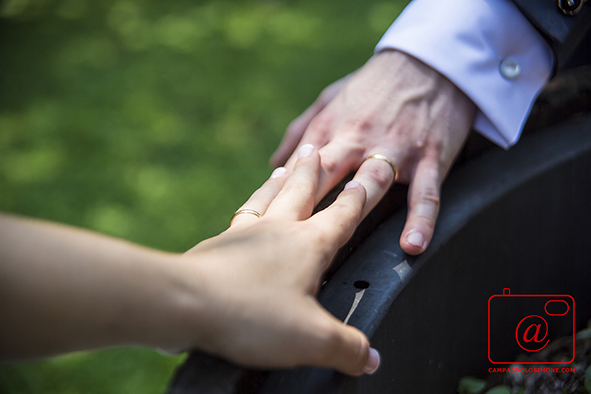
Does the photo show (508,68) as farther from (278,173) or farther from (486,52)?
(278,173)

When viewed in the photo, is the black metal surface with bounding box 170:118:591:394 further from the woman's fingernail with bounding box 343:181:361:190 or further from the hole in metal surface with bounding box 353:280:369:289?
the woman's fingernail with bounding box 343:181:361:190

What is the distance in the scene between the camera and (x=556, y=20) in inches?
38.4

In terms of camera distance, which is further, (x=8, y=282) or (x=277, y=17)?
(x=277, y=17)

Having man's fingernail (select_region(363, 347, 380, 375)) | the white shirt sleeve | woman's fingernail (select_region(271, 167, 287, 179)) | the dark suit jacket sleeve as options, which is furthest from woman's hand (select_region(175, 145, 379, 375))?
the dark suit jacket sleeve

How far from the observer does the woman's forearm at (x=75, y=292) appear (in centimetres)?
43

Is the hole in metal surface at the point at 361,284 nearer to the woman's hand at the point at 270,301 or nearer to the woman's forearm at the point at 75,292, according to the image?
the woman's hand at the point at 270,301

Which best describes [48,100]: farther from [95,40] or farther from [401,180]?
[401,180]

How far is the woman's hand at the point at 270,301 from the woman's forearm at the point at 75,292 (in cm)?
4

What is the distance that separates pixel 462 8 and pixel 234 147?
6.49 feet

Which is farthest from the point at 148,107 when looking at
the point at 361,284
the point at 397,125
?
the point at 361,284

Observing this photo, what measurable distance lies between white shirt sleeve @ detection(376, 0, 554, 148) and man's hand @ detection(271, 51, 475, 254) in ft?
0.11

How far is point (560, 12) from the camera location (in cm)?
96

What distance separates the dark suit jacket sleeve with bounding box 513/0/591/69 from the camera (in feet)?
3.17

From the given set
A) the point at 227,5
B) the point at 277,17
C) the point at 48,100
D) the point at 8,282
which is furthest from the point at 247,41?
the point at 8,282
